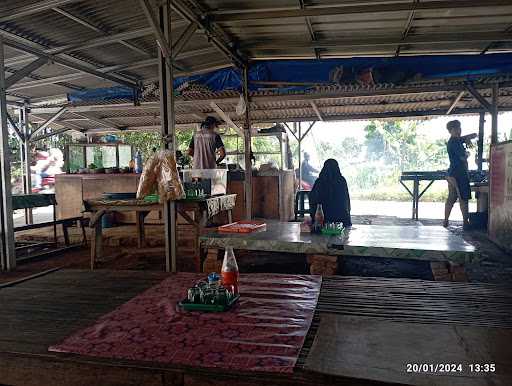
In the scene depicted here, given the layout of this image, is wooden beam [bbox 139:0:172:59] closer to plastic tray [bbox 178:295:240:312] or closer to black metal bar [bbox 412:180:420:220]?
plastic tray [bbox 178:295:240:312]

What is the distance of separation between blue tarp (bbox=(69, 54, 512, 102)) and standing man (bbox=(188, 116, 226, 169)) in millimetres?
1014

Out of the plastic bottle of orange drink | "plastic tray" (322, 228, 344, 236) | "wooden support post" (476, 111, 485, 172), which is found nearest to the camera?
the plastic bottle of orange drink

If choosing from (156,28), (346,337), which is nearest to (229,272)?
(346,337)

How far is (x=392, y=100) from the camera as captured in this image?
26.3 ft

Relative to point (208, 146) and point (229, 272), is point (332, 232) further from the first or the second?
point (208, 146)

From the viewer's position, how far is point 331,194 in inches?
190

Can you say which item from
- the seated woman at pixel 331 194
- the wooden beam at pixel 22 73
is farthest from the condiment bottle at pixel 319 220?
the wooden beam at pixel 22 73

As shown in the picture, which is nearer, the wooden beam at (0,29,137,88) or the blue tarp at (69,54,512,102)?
the wooden beam at (0,29,137,88)

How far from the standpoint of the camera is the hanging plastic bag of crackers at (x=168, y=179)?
430 centimetres

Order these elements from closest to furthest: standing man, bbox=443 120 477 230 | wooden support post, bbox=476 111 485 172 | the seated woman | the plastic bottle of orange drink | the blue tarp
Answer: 1. the plastic bottle of orange drink
2. the seated woman
3. the blue tarp
4. standing man, bbox=443 120 477 230
5. wooden support post, bbox=476 111 485 172

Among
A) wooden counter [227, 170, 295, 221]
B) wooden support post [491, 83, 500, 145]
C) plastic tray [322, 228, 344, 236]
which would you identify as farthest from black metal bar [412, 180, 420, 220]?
plastic tray [322, 228, 344, 236]

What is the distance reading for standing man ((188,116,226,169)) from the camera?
683cm

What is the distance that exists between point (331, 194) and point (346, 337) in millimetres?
3054

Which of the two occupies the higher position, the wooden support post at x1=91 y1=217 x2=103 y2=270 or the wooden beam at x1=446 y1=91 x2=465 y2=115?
the wooden beam at x1=446 y1=91 x2=465 y2=115
